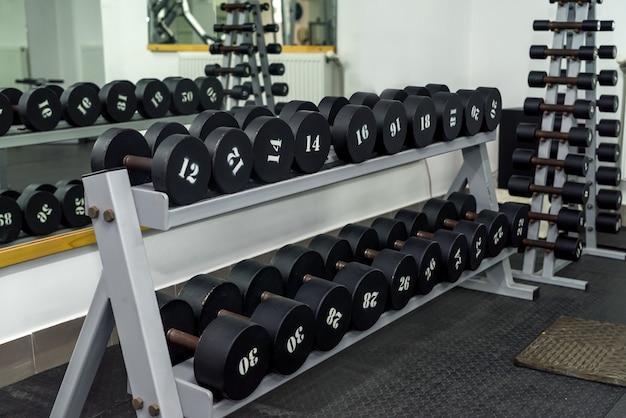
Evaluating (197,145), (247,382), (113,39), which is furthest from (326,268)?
(113,39)

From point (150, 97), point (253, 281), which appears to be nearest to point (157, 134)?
point (253, 281)

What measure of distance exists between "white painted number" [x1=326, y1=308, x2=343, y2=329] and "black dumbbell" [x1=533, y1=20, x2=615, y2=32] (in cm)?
174

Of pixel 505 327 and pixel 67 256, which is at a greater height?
pixel 67 256

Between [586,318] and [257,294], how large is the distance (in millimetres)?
1419

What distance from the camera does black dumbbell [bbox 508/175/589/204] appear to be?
308 centimetres

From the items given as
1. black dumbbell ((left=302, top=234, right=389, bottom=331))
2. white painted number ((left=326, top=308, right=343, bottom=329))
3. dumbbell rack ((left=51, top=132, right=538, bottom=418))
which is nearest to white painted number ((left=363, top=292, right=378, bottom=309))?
black dumbbell ((left=302, top=234, right=389, bottom=331))

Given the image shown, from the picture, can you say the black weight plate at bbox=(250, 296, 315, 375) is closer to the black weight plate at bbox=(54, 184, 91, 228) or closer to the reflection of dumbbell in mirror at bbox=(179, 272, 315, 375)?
the reflection of dumbbell in mirror at bbox=(179, 272, 315, 375)

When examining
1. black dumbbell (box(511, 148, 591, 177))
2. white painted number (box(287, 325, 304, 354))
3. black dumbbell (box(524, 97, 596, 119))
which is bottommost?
white painted number (box(287, 325, 304, 354))

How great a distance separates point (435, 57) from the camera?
13.6 feet

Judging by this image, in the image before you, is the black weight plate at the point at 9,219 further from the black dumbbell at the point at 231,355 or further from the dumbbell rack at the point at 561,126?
the dumbbell rack at the point at 561,126

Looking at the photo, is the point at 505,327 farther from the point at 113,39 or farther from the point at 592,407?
the point at 113,39

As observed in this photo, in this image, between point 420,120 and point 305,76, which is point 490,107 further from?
point 305,76

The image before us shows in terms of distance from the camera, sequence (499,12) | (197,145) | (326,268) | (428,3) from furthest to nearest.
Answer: (499,12)
(428,3)
(326,268)
(197,145)

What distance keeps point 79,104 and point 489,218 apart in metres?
1.62
